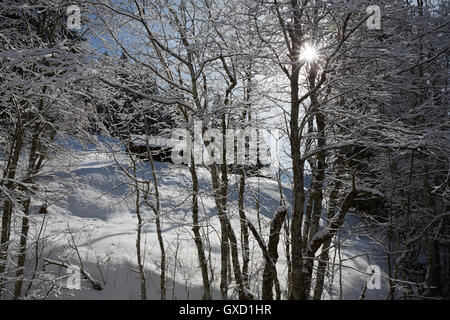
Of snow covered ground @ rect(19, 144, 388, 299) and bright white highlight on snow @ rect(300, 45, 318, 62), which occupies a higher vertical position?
bright white highlight on snow @ rect(300, 45, 318, 62)

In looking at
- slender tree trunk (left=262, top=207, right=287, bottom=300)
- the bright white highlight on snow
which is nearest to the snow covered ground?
slender tree trunk (left=262, top=207, right=287, bottom=300)

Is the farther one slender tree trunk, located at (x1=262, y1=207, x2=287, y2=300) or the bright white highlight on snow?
slender tree trunk, located at (x1=262, y1=207, x2=287, y2=300)

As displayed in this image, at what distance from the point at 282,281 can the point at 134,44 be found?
7.70 metres

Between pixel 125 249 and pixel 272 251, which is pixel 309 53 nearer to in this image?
pixel 272 251

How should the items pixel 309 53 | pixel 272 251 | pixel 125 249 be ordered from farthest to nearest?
pixel 125 249 < pixel 272 251 < pixel 309 53

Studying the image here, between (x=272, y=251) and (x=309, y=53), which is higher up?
(x=309, y=53)

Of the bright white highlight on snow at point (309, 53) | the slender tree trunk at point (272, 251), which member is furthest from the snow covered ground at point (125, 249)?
the bright white highlight on snow at point (309, 53)

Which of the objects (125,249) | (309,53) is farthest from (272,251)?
(125,249)

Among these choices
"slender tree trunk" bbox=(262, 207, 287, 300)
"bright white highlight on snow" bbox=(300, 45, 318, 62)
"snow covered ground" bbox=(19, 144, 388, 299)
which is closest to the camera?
"bright white highlight on snow" bbox=(300, 45, 318, 62)

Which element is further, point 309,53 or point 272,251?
point 272,251

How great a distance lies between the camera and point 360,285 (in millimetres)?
9391

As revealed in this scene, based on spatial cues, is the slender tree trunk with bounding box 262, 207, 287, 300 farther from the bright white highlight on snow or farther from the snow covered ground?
the bright white highlight on snow

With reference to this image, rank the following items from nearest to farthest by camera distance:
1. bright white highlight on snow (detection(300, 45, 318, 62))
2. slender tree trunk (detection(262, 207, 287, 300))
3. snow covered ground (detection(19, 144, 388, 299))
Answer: bright white highlight on snow (detection(300, 45, 318, 62))
slender tree trunk (detection(262, 207, 287, 300))
snow covered ground (detection(19, 144, 388, 299))
